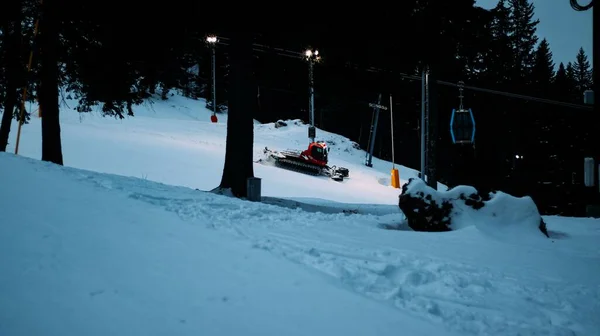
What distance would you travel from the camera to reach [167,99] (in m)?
44.9

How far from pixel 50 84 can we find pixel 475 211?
34.0 feet

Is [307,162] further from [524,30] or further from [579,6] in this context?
[524,30]

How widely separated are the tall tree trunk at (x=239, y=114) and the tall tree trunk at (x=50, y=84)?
458cm

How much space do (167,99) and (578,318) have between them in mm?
47119

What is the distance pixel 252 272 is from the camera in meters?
2.94

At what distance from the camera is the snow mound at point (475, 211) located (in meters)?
6.19

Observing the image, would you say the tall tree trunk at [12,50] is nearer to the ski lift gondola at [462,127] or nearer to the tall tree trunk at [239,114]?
the tall tree trunk at [239,114]

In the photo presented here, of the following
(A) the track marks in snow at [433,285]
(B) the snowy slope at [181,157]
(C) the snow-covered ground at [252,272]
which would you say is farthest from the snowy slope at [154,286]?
(B) the snowy slope at [181,157]

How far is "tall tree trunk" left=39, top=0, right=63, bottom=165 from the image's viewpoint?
923 cm

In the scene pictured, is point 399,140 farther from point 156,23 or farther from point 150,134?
point 156,23

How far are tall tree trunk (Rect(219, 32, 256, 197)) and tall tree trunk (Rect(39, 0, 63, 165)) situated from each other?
458cm

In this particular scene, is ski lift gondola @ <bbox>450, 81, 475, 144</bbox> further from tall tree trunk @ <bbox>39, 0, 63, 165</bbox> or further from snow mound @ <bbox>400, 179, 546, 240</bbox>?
tall tree trunk @ <bbox>39, 0, 63, 165</bbox>

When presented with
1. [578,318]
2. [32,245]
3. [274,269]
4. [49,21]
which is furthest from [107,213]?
[49,21]

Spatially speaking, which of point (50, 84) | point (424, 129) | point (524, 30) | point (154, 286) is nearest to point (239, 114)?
point (50, 84)
